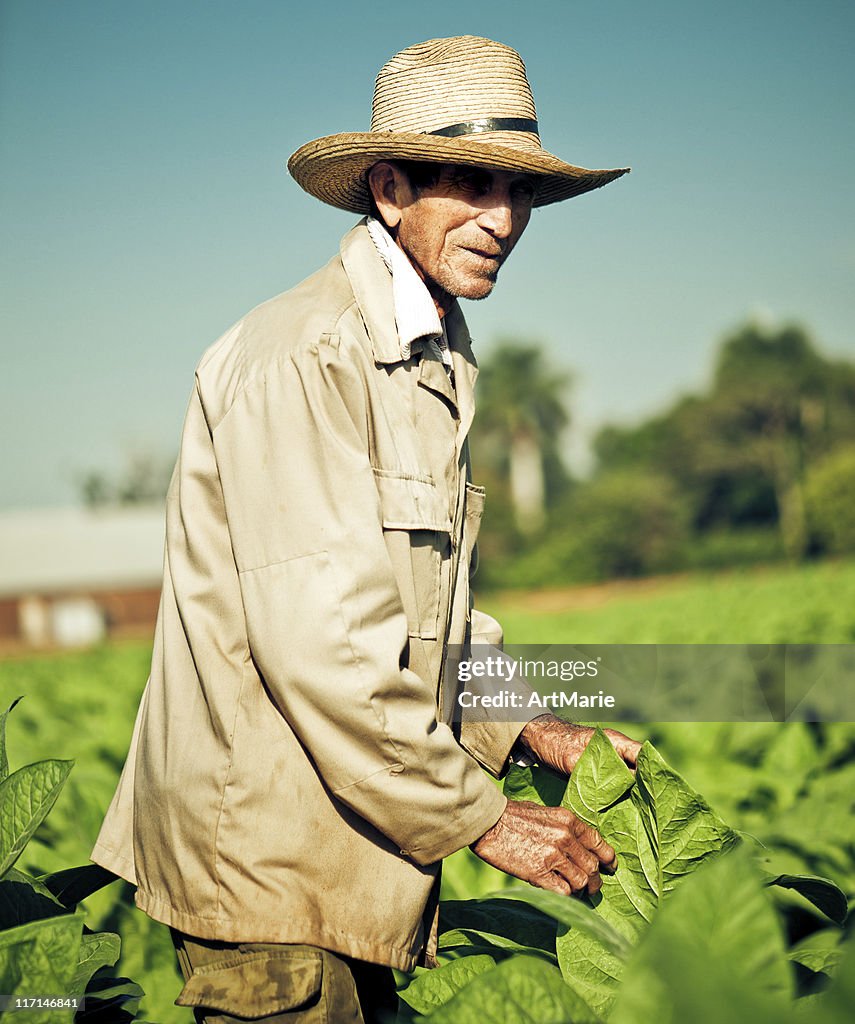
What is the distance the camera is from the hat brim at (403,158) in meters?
2.22

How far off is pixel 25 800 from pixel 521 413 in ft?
230

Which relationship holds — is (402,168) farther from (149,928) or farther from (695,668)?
(695,668)

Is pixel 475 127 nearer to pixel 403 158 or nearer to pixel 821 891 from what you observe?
pixel 403 158

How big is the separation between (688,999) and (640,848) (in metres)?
0.99

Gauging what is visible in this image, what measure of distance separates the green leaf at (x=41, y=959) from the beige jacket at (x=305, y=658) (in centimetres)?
54

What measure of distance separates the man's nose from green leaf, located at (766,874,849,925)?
1.24 meters

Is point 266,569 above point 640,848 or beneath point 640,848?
above

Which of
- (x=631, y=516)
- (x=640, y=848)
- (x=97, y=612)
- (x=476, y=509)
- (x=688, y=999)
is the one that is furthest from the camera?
(x=631, y=516)

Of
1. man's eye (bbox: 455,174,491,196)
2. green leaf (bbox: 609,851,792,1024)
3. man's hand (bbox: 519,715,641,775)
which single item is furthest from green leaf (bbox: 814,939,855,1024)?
man's eye (bbox: 455,174,491,196)

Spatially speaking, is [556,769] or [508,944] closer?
[508,944]

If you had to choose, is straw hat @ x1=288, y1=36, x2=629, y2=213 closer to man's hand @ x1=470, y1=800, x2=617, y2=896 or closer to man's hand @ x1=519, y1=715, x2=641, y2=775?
man's hand @ x1=519, y1=715, x2=641, y2=775

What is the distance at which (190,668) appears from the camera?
7.00 feet

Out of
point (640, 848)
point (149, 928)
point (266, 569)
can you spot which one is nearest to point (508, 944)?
point (640, 848)

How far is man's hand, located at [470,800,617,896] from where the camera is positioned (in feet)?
6.23
